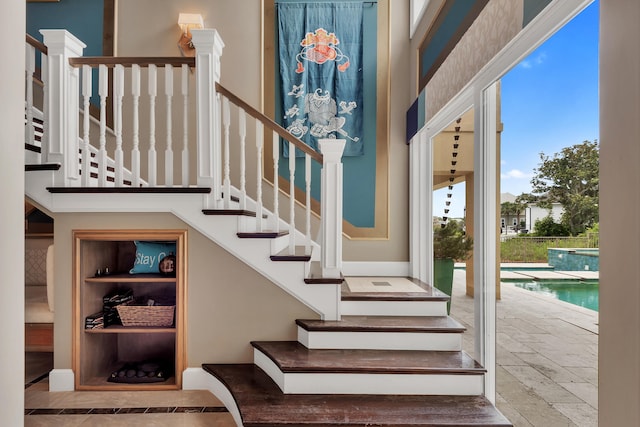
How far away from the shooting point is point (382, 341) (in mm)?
2766

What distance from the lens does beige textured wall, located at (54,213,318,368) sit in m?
2.88

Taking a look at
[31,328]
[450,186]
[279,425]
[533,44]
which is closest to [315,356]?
[279,425]

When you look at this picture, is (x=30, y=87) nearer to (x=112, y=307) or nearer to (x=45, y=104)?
(x=45, y=104)

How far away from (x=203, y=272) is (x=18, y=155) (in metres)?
2.30

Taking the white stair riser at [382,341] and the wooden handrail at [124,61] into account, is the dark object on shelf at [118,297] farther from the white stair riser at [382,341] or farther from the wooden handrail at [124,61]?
the wooden handrail at [124,61]

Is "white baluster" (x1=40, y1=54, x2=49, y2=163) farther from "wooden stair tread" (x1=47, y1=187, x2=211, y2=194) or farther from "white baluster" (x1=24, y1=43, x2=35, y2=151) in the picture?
"wooden stair tread" (x1=47, y1=187, x2=211, y2=194)

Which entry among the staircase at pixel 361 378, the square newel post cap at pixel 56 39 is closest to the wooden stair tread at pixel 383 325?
the staircase at pixel 361 378

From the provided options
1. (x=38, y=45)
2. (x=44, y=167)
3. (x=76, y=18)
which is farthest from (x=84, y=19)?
(x=44, y=167)

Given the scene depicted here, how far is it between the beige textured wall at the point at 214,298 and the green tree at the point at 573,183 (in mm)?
1756

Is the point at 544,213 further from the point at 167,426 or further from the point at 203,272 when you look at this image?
the point at 167,426

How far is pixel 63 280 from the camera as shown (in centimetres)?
288

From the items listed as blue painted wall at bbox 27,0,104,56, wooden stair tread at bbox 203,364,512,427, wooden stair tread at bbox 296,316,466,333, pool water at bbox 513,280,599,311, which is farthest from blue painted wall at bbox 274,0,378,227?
pool water at bbox 513,280,599,311

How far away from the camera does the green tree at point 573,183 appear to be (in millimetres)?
1589

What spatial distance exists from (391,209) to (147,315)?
282 centimetres
